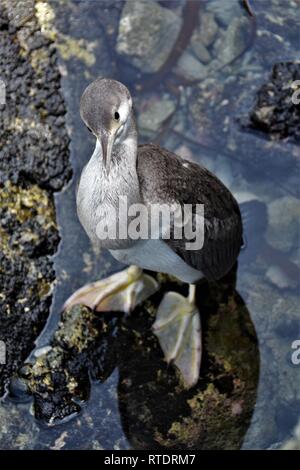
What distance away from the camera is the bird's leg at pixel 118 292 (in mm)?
4578

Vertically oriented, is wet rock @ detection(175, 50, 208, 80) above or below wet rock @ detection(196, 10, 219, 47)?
below

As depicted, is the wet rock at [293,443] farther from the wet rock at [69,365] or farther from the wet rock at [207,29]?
the wet rock at [207,29]

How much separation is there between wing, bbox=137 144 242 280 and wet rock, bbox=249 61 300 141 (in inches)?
43.7

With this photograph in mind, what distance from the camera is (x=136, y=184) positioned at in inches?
146

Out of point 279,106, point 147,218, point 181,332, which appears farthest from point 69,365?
point 279,106

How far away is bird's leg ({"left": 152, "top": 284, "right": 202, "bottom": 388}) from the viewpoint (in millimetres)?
4496

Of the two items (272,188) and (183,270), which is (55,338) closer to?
(183,270)

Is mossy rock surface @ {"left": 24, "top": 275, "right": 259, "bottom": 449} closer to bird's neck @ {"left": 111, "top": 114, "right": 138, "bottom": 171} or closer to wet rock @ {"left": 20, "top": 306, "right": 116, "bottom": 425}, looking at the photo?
wet rock @ {"left": 20, "top": 306, "right": 116, "bottom": 425}

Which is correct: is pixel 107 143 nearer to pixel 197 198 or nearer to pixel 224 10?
pixel 197 198

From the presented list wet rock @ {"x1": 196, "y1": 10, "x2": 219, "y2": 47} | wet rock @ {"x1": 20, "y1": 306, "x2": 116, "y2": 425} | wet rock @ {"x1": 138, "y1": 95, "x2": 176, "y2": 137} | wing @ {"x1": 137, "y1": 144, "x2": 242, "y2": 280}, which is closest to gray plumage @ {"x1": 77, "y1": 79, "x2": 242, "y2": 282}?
wing @ {"x1": 137, "y1": 144, "x2": 242, "y2": 280}

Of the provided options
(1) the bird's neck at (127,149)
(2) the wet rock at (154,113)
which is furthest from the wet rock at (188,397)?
(2) the wet rock at (154,113)

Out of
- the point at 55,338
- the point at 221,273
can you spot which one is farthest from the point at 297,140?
the point at 55,338

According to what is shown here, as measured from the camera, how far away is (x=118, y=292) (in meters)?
4.70

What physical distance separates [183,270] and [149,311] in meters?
0.57
